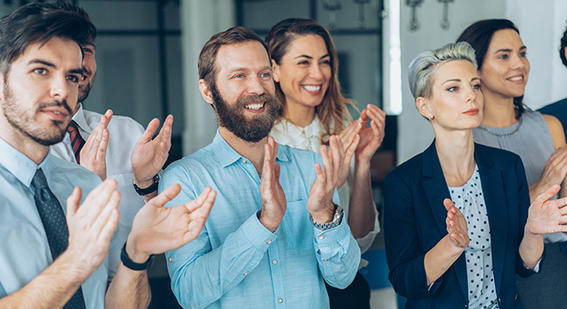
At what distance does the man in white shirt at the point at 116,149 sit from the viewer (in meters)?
1.44

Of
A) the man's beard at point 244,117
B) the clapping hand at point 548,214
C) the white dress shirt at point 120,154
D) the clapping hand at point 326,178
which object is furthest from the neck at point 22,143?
the clapping hand at point 548,214

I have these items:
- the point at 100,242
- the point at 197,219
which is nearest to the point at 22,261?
the point at 100,242

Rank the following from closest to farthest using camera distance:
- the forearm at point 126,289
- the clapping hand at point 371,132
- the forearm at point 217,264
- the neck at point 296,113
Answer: the forearm at point 126,289, the forearm at point 217,264, the clapping hand at point 371,132, the neck at point 296,113

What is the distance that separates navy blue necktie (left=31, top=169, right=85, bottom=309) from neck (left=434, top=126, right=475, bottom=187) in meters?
1.35

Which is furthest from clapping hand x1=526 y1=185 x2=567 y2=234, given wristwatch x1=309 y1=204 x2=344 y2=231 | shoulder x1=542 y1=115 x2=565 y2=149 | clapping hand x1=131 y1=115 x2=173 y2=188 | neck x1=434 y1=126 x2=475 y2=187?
clapping hand x1=131 y1=115 x2=173 y2=188

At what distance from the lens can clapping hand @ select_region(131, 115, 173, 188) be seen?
4.97 ft

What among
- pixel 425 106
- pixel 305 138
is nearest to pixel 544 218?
pixel 425 106

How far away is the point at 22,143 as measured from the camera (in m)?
1.14

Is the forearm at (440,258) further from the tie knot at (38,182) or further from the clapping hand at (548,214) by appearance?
the tie knot at (38,182)

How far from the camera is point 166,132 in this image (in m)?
1.52

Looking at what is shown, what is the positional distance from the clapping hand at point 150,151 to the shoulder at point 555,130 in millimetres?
1722

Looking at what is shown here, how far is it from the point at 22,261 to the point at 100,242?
0.20m

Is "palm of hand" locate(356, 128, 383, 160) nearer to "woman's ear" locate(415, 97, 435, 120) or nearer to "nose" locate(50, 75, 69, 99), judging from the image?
"woman's ear" locate(415, 97, 435, 120)

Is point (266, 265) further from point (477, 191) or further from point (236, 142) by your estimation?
point (477, 191)
